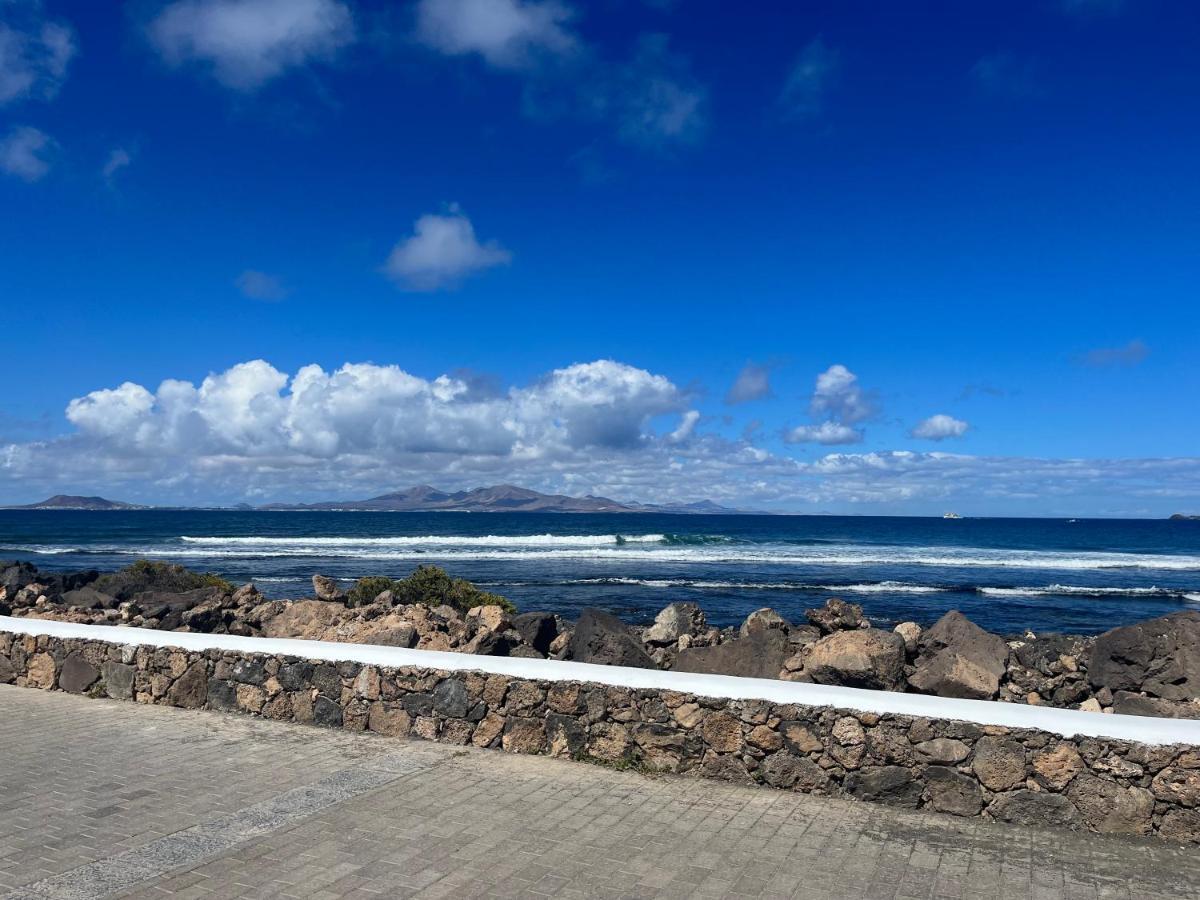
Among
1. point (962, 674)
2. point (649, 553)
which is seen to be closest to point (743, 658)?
point (962, 674)

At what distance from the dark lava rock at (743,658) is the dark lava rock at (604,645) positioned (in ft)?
1.45

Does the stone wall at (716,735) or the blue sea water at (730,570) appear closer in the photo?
the stone wall at (716,735)

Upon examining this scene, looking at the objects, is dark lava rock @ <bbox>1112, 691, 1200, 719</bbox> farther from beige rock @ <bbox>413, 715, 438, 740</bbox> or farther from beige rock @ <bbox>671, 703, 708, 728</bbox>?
beige rock @ <bbox>413, 715, 438, 740</bbox>

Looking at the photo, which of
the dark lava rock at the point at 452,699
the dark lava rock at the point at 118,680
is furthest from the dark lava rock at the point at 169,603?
the dark lava rock at the point at 452,699

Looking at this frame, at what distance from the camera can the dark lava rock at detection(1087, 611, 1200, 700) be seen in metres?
9.11

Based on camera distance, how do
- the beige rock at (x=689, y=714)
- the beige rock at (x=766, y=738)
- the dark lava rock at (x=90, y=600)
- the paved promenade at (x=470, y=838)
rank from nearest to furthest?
the paved promenade at (x=470, y=838)
the beige rock at (x=766, y=738)
the beige rock at (x=689, y=714)
the dark lava rock at (x=90, y=600)

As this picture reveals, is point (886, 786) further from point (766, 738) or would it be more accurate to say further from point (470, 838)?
point (470, 838)

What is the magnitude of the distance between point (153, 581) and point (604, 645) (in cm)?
1445

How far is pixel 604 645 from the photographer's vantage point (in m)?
9.44

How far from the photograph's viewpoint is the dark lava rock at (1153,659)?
9109 mm

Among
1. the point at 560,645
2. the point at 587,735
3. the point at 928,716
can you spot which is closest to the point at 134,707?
the point at 587,735

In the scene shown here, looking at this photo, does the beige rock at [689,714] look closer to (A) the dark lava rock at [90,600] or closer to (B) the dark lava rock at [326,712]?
(B) the dark lava rock at [326,712]

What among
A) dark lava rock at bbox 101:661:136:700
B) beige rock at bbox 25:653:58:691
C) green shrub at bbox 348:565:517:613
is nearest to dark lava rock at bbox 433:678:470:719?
dark lava rock at bbox 101:661:136:700

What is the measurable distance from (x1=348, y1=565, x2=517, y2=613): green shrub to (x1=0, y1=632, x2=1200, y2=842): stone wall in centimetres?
894
